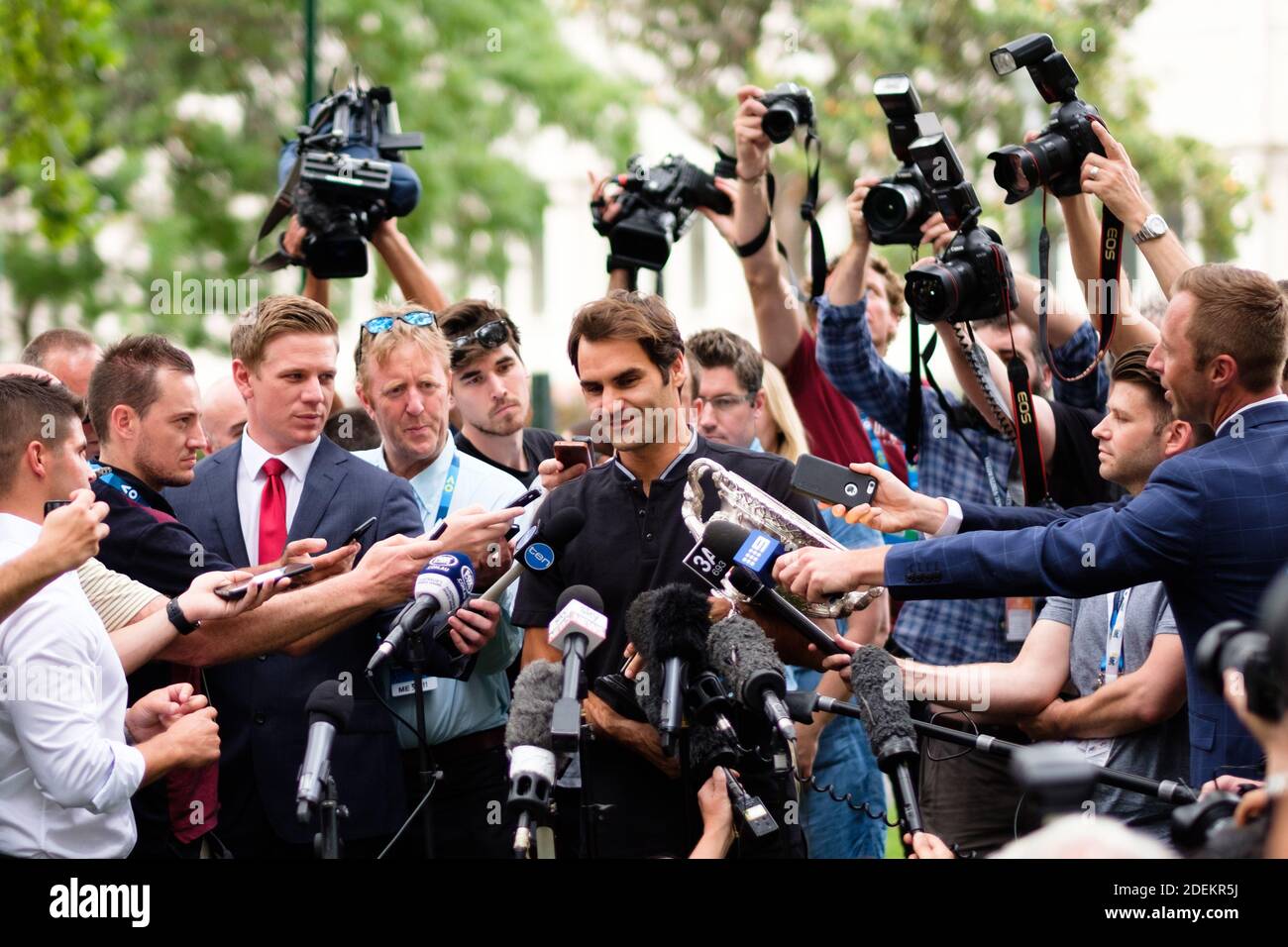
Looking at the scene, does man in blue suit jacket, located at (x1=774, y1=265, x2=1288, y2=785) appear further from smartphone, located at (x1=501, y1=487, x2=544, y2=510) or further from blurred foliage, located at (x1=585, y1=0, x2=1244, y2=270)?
blurred foliage, located at (x1=585, y1=0, x2=1244, y2=270)

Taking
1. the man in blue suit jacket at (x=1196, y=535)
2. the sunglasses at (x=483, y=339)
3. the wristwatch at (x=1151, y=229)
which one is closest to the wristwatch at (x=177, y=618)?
the man in blue suit jacket at (x=1196, y=535)

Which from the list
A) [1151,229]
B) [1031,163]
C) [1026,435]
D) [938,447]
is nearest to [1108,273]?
[1151,229]

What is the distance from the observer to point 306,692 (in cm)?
506

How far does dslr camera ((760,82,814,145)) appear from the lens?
5.96 meters

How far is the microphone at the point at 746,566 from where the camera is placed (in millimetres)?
4234

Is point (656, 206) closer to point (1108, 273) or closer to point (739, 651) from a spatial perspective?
point (1108, 273)

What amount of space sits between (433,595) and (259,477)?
1235 millimetres

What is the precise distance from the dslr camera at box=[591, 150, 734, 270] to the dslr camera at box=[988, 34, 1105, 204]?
1.40 m

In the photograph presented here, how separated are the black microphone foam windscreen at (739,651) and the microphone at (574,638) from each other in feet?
0.99

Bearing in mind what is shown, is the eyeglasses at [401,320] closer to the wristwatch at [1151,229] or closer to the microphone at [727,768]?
the microphone at [727,768]

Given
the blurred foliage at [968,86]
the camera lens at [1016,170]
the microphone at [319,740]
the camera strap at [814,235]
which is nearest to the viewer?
the microphone at [319,740]
